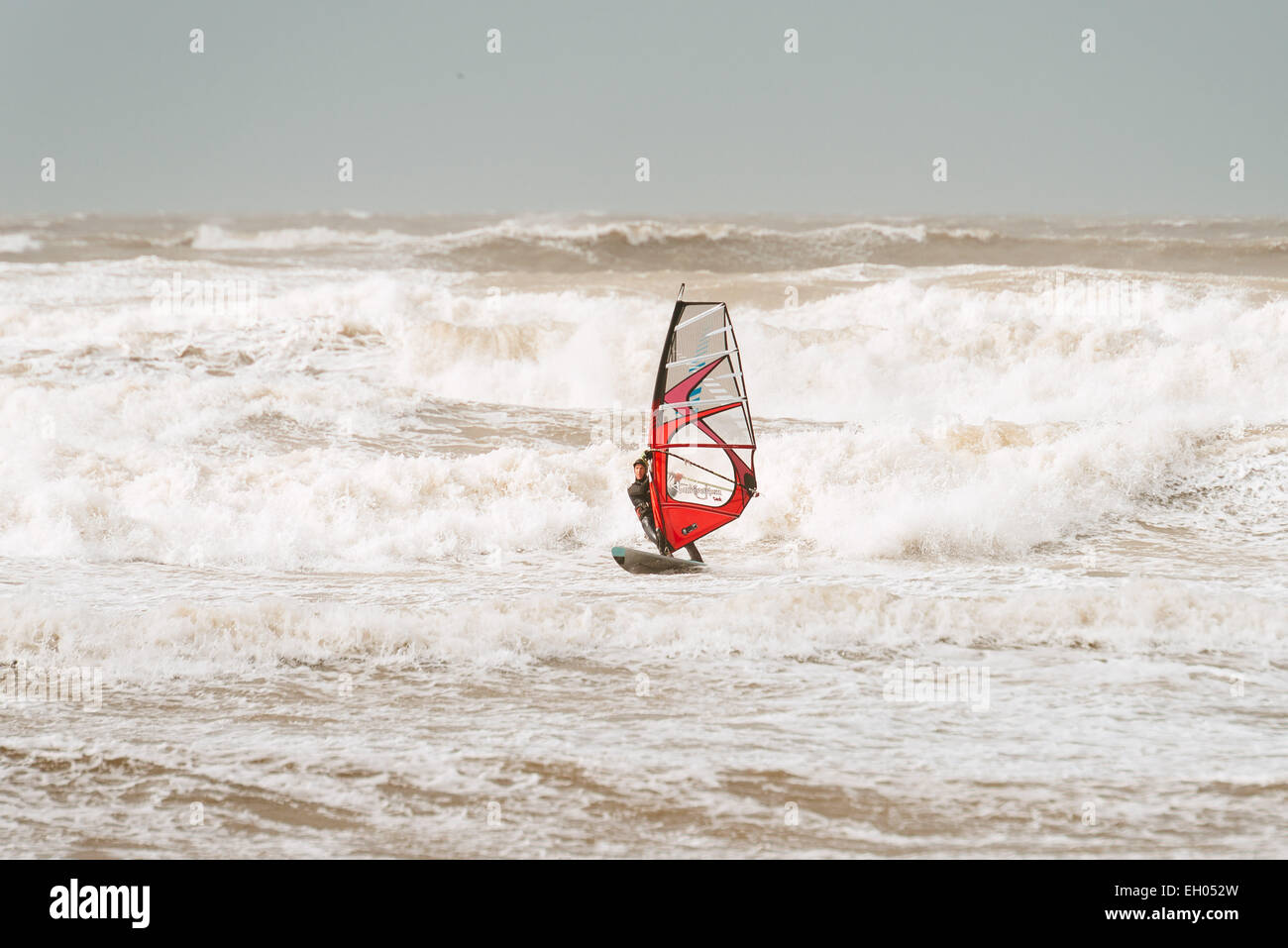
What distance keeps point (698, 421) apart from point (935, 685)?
7.81ft

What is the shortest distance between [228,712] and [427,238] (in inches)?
1209

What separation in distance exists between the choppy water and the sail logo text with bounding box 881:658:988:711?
5 cm

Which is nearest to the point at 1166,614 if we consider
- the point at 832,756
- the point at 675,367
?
the point at 832,756

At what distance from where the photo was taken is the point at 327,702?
5.68 meters

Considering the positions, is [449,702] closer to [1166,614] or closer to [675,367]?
[675,367]

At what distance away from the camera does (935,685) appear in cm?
584

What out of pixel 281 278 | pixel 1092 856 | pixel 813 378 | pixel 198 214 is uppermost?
pixel 198 214

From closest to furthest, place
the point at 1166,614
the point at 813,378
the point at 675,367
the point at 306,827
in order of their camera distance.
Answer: the point at 306,827
the point at 1166,614
the point at 675,367
the point at 813,378

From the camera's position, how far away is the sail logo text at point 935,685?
222 inches

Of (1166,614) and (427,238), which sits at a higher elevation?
(427,238)

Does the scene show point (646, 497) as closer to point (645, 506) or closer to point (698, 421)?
point (645, 506)
